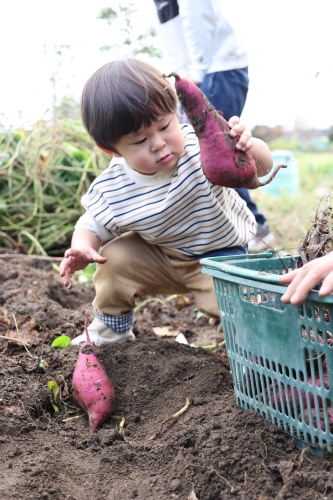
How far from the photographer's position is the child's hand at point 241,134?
5.93 ft

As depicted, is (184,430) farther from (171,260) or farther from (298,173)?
(298,173)

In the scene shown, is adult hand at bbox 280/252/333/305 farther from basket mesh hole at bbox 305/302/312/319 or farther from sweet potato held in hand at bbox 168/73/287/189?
sweet potato held in hand at bbox 168/73/287/189

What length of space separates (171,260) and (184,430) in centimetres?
88

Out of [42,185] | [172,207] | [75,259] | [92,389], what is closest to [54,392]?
[92,389]

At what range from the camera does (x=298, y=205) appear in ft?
16.1

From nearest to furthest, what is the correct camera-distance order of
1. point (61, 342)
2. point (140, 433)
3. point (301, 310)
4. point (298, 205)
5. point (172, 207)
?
point (301, 310)
point (140, 433)
point (172, 207)
point (61, 342)
point (298, 205)

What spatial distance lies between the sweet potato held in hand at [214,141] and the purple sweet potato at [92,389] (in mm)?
722

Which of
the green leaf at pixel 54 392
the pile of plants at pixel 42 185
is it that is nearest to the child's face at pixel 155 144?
the green leaf at pixel 54 392

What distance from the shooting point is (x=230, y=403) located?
171 cm

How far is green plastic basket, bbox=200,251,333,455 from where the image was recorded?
1.29 m

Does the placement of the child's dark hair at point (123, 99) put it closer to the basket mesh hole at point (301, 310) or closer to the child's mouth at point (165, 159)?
the child's mouth at point (165, 159)

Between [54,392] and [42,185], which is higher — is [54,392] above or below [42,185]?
below

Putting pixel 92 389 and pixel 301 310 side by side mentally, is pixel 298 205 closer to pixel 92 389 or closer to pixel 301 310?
pixel 92 389

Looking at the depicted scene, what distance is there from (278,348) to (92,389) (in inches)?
27.5
